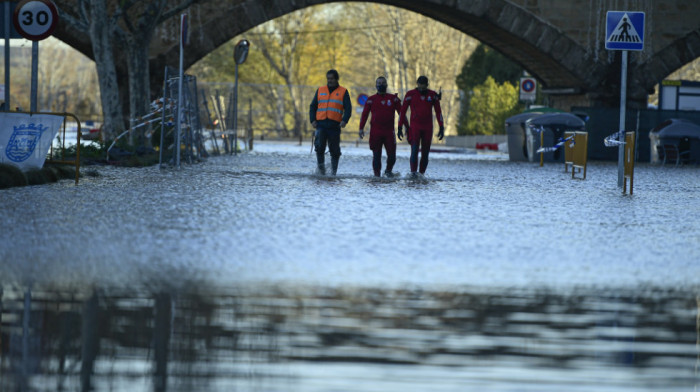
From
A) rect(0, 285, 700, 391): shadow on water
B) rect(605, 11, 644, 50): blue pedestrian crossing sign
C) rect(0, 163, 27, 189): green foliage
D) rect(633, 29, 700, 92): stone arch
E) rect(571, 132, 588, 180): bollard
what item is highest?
rect(633, 29, 700, 92): stone arch

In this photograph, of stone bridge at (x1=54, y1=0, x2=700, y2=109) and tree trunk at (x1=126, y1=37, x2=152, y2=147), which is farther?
stone bridge at (x1=54, y1=0, x2=700, y2=109)

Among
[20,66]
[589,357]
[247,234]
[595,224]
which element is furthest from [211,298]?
[20,66]

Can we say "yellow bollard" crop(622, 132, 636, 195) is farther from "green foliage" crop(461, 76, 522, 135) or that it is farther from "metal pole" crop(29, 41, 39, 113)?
"green foliage" crop(461, 76, 522, 135)

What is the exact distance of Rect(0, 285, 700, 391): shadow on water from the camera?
16.1 ft

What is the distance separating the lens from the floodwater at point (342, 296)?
5066 mm

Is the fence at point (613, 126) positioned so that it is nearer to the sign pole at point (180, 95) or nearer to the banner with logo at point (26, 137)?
the sign pole at point (180, 95)

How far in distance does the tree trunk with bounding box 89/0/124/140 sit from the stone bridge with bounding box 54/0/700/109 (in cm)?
1109

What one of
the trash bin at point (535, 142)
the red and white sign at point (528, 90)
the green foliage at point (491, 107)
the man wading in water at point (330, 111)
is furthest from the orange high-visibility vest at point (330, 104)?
the green foliage at point (491, 107)

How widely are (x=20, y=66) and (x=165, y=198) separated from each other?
169 m

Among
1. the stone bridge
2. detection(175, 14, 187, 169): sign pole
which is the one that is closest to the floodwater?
detection(175, 14, 187, 169): sign pole

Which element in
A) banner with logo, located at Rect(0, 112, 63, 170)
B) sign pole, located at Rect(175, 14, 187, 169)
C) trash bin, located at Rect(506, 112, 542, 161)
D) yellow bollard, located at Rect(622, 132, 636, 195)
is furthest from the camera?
trash bin, located at Rect(506, 112, 542, 161)

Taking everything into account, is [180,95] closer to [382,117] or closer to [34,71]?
[382,117]

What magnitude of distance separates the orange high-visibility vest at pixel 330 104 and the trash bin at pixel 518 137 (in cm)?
1549

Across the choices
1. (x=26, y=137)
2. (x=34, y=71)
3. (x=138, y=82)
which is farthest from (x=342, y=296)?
(x=138, y=82)
